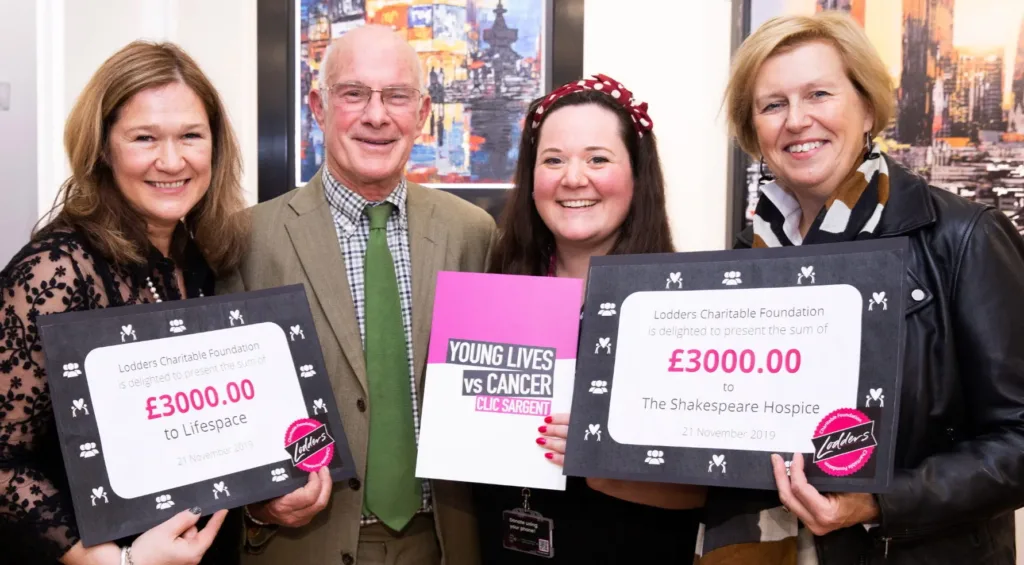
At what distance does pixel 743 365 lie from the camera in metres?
1.45

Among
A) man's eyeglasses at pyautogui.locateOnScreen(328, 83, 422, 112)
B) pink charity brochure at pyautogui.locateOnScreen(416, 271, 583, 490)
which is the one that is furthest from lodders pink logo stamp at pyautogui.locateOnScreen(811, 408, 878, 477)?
man's eyeglasses at pyautogui.locateOnScreen(328, 83, 422, 112)

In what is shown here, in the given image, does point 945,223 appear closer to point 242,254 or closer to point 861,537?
point 861,537

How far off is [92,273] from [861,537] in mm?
1518

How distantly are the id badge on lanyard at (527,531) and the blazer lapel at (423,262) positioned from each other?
0.34 meters

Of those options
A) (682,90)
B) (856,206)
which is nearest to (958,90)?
(682,90)

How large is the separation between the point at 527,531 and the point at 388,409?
1.37ft

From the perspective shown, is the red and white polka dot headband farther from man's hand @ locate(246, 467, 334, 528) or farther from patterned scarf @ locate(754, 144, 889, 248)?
man's hand @ locate(246, 467, 334, 528)

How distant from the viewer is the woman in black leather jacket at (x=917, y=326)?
1.40 m

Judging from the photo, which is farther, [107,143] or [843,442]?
[107,143]

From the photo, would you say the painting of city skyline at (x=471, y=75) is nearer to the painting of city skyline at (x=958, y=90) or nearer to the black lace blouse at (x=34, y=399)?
the painting of city skyline at (x=958, y=90)

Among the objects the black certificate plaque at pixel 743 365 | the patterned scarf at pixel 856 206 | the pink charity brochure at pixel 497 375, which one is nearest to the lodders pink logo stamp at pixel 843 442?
the black certificate plaque at pixel 743 365

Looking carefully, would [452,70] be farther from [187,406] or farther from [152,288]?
[187,406]

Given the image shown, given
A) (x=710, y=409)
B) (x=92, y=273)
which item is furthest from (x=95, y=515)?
(x=710, y=409)

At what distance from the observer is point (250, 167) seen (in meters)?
3.28
